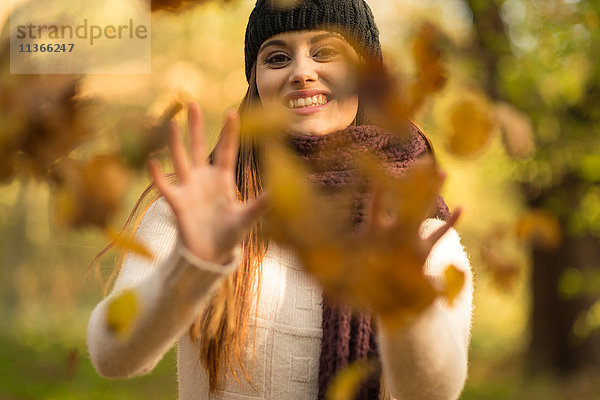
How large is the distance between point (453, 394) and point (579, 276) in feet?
13.2

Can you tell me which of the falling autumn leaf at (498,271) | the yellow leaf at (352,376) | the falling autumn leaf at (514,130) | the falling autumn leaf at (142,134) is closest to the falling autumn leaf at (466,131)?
the falling autumn leaf at (142,134)

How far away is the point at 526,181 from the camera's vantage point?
5352 mm

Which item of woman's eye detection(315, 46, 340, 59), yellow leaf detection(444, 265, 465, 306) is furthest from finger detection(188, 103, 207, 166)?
woman's eye detection(315, 46, 340, 59)

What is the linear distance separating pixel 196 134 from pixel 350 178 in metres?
0.82

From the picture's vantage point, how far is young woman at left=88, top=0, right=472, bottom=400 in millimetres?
1315

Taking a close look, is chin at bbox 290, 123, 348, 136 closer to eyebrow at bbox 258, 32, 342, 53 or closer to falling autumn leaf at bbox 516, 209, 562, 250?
eyebrow at bbox 258, 32, 342, 53

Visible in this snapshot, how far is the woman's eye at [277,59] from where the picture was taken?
180 centimetres

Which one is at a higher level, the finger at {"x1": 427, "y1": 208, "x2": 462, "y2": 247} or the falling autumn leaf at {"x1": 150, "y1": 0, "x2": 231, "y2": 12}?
the falling autumn leaf at {"x1": 150, "y1": 0, "x2": 231, "y2": 12}

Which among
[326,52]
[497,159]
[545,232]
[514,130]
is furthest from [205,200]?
[497,159]

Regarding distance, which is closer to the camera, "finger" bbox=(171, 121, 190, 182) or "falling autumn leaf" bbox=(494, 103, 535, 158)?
"finger" bbox=(171, 121, 190, 182)

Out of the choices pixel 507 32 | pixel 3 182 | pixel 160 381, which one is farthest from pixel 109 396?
pixel 3 182

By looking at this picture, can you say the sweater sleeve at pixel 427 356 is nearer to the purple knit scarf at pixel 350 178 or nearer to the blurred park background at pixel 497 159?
the purple knit scarf at pixel 350 178

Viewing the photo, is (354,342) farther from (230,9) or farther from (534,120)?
(534,120)

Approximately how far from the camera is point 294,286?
174 centimetres
